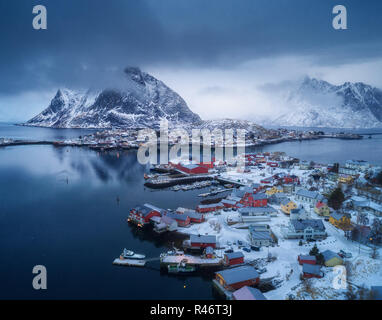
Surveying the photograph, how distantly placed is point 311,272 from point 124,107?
50.7 metres

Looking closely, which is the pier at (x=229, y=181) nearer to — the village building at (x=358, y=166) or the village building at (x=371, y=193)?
the village building at (x=371, y=193)

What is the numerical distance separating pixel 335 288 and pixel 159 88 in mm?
60507

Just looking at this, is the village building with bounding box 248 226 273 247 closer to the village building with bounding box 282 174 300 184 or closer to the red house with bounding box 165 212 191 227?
the red house with bounding box 165 212 191 227

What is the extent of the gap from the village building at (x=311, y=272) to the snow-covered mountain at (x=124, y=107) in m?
41.9

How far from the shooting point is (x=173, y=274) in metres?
4.66

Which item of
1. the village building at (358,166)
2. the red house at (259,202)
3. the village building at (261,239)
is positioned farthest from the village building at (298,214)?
the village building at (358,166)

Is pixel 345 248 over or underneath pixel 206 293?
over

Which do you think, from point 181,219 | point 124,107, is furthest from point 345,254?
point 124,107

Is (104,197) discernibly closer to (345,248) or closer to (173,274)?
(173,274)

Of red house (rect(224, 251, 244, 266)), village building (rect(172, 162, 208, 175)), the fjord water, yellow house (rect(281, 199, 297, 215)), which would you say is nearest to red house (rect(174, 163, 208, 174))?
village building (rect(172, 162, 208, 175))

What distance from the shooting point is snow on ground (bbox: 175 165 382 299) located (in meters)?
3.88

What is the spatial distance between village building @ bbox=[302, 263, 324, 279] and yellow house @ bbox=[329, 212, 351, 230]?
7.03 feet

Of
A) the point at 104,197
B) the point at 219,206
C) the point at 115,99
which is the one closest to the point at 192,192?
the point at 219,206

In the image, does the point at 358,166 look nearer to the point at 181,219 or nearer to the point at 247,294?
the point at 181,219
